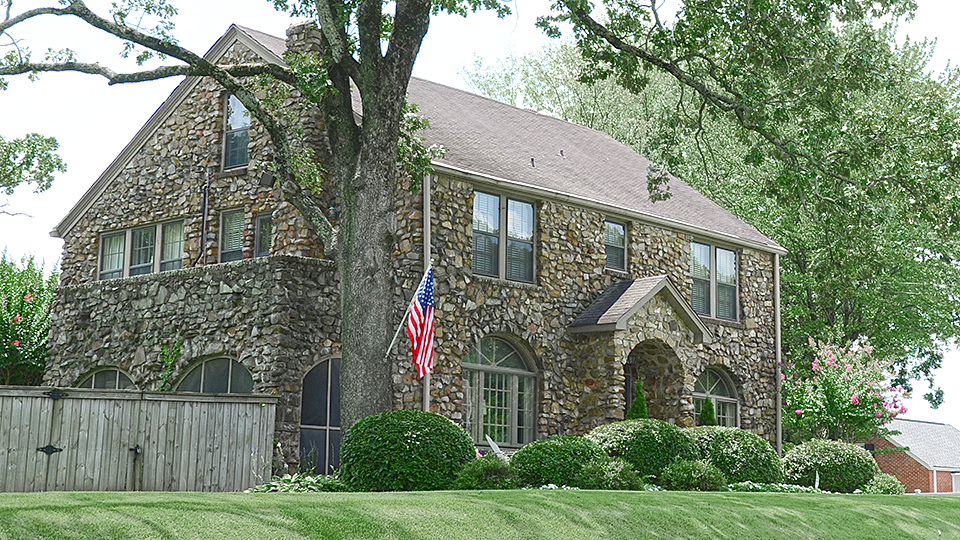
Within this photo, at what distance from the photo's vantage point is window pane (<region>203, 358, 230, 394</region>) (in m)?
19.5

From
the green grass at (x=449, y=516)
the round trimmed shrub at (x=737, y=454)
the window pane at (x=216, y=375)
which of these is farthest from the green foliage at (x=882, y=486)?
the window pane at (x=216, y=375)

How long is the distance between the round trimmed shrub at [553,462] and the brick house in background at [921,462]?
29.8 m

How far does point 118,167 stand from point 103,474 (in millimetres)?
9466

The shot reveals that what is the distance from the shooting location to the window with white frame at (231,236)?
69.4ft

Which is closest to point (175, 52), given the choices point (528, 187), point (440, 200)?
point (440, 200)

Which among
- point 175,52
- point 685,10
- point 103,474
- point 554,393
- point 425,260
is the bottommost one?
point 103,474


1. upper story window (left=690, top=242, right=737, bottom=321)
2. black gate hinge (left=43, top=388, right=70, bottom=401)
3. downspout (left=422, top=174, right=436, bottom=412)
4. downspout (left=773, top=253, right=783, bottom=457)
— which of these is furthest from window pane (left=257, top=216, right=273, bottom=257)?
downspout (left=773, top=253, right=783, bottom=457)

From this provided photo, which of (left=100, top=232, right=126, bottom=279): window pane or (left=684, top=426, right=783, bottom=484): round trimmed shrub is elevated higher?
(left=100, top=232, right=126, bottom=279): window pane

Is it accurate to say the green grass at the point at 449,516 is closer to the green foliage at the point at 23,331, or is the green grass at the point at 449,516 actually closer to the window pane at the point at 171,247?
the window pane at the point at 171,247

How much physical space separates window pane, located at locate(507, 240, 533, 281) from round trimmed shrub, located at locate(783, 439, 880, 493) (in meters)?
6.61

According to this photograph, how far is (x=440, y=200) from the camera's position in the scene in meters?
19.5

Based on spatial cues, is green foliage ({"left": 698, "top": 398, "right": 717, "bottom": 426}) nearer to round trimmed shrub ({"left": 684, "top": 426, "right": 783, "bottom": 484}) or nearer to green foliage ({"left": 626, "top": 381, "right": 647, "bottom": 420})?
green foliage ({"left": 626, "top": 381, "right": 647, "bottom": 420})

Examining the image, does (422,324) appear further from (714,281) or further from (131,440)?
(714,281)

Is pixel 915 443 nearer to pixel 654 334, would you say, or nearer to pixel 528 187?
pixel 654 334
